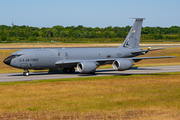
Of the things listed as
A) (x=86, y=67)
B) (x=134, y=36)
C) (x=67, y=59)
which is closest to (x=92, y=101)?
(x=86, y=67)

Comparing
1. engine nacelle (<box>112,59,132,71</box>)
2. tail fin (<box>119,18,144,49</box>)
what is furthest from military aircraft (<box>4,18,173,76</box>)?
tail fin (<box>119,18,144,49</box>)

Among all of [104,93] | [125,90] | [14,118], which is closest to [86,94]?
[104,93]

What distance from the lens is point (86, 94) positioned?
907 inches

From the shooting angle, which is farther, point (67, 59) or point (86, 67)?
point (67, 59)

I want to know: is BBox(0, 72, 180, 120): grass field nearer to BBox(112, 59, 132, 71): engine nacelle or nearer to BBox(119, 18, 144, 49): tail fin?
BBox(112, 59, 132, 71): engine nacelle

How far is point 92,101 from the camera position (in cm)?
2023

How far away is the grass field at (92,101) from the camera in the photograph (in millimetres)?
16359

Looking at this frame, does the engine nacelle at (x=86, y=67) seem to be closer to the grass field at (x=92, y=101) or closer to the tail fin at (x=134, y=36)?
the grass field at (x=92, y=101)

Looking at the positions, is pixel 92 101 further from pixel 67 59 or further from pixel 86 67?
pixel 67 59

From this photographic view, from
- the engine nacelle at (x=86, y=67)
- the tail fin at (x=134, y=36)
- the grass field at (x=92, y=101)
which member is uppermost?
the tail fin at (x=134, y=36)

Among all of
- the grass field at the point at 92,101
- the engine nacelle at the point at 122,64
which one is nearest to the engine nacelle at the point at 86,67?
the engine nacelle at the point at 122,64

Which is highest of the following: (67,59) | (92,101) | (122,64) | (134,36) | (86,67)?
(134,36)

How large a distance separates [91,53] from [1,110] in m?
24.8

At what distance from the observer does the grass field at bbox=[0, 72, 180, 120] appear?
16.4 meters
